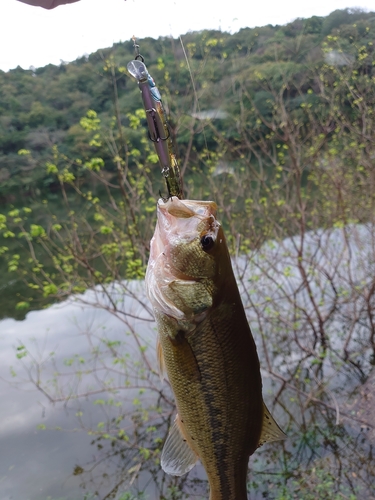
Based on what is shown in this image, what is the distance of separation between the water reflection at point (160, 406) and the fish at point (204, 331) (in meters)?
3.00

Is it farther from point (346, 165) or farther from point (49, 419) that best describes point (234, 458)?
point (346, 165)

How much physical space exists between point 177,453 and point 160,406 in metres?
4.05

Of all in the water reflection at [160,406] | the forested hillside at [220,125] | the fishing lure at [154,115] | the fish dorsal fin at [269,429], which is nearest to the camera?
the fishing lure at [154,115]

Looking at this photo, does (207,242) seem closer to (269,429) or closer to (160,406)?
(269,429)

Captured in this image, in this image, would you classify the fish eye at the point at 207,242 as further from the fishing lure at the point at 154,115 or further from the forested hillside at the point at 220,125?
the forested hillside at the point at 220,125

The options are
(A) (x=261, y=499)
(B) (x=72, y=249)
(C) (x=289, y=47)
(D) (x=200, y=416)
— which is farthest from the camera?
(C) (x=289, y=47)

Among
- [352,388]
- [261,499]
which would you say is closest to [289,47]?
[352,388]

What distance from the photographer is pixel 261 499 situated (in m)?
4.19

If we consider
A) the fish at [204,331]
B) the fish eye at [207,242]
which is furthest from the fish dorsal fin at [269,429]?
the fish eye at [207,242]

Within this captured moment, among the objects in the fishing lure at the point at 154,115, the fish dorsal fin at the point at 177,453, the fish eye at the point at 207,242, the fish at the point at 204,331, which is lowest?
the fish dorsal fin at the point at 177,453

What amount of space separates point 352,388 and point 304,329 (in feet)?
2.96

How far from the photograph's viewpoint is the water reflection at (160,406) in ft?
14.6

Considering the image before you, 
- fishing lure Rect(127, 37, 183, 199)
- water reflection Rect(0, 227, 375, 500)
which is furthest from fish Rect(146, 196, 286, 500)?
water reflection Rect(0, 227, 375, 500)

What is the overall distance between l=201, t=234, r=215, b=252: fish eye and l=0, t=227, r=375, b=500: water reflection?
10.8ft
